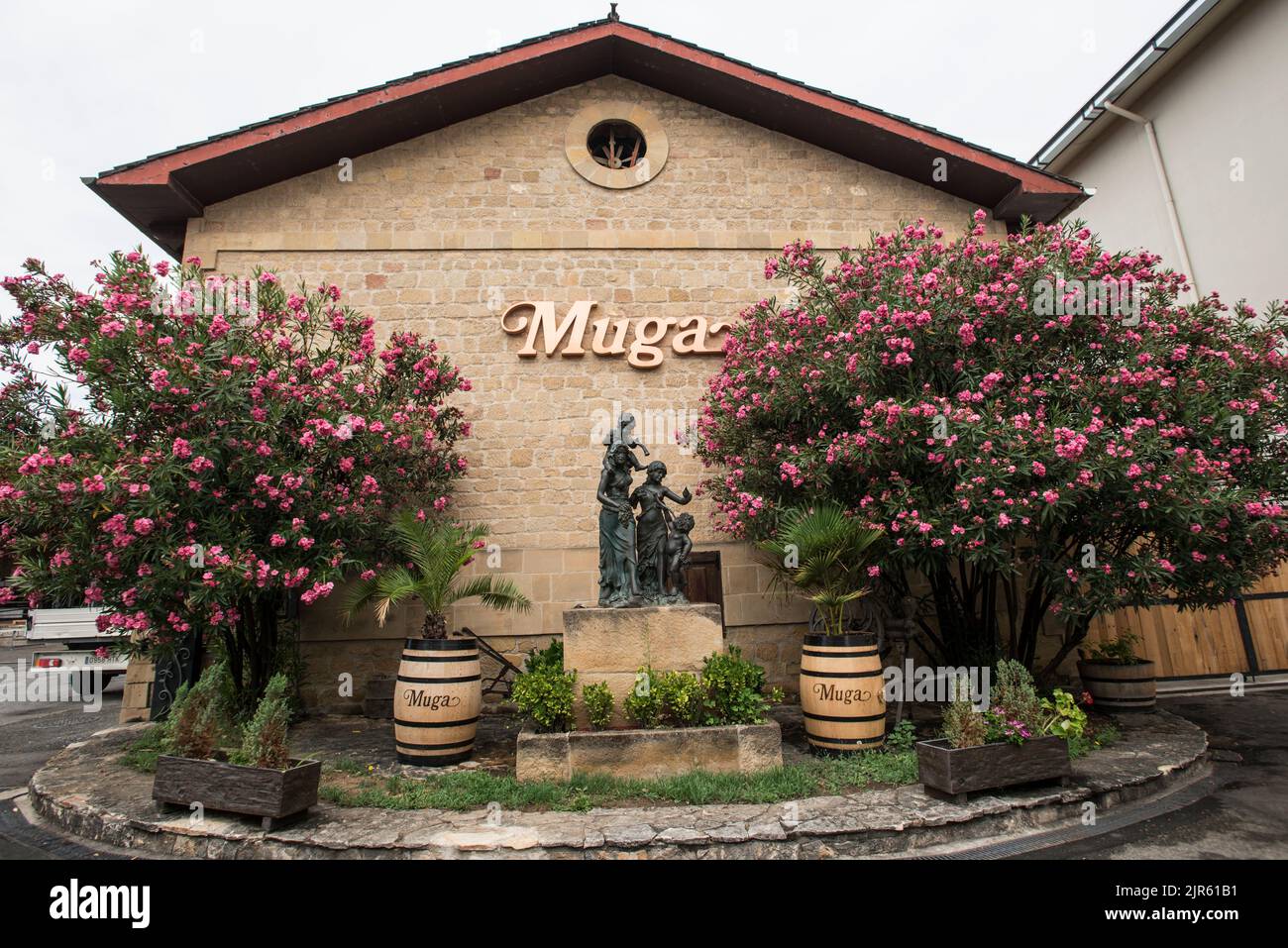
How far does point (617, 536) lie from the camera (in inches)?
256

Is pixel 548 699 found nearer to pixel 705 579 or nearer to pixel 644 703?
pixel 644 703

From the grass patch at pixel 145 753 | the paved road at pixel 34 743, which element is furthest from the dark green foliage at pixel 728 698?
the grass patch at pixel 145 753

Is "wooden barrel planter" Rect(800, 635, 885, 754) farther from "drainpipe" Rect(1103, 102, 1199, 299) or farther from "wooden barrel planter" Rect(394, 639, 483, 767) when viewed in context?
"drainpipe" Rect(1103, 102, 1199, 299)

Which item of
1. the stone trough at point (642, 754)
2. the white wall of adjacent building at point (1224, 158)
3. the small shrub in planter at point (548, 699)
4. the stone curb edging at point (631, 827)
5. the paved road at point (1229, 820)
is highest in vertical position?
the white wall of adjacent building at point (1224, 158)

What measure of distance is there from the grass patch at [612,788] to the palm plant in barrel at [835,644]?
29 cm

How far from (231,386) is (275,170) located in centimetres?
473

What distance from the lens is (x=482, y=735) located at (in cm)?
759

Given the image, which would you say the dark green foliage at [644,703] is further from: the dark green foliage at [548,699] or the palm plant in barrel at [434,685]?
the palm plant in barrel at [434,685]

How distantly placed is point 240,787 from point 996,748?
5009 mm

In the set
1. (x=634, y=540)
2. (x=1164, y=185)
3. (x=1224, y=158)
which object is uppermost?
(x=1164, y=185)

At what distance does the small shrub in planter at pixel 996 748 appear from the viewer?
4.81m

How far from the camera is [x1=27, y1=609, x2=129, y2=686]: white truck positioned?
1212 cm

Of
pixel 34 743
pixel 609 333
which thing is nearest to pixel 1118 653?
pixel 609 333
